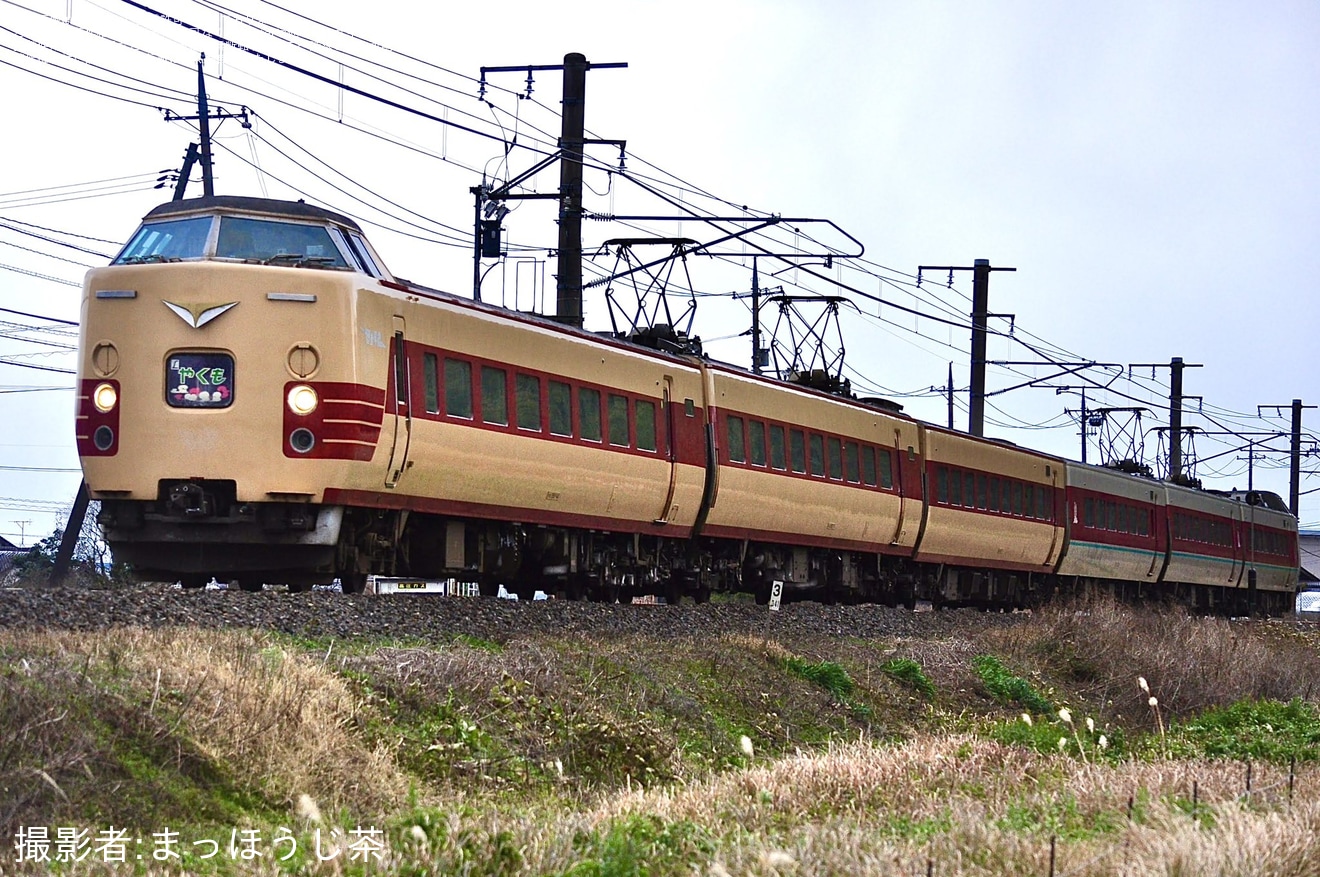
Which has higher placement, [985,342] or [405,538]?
[985,342]

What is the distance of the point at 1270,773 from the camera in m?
11.1

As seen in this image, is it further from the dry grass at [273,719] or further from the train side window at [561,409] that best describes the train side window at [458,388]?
the dry grass at [273,719]

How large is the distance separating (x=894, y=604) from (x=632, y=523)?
1078 cm

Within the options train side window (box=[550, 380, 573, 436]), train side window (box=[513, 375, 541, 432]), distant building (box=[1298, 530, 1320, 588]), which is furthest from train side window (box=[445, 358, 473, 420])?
distant building (box=[1298, 530, 1320, 588])

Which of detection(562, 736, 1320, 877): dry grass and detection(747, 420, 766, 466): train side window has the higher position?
detection(747, 420, 766, 466): train side window

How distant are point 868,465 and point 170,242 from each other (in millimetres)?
13710

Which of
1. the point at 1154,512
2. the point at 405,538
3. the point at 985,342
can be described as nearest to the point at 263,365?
the point at 405,538

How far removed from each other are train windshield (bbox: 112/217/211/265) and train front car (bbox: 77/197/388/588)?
1.02ft

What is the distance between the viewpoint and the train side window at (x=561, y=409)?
18.8 meters

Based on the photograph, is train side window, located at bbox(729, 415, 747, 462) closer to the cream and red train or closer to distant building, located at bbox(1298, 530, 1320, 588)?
the cream and red train

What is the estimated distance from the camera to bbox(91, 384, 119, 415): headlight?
15.5m

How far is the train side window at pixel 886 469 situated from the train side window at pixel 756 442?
4245 mm

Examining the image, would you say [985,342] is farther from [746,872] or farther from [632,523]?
[746,872]

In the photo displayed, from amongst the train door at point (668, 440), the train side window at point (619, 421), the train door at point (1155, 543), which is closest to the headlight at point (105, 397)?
the train side window at point (619, 421)
